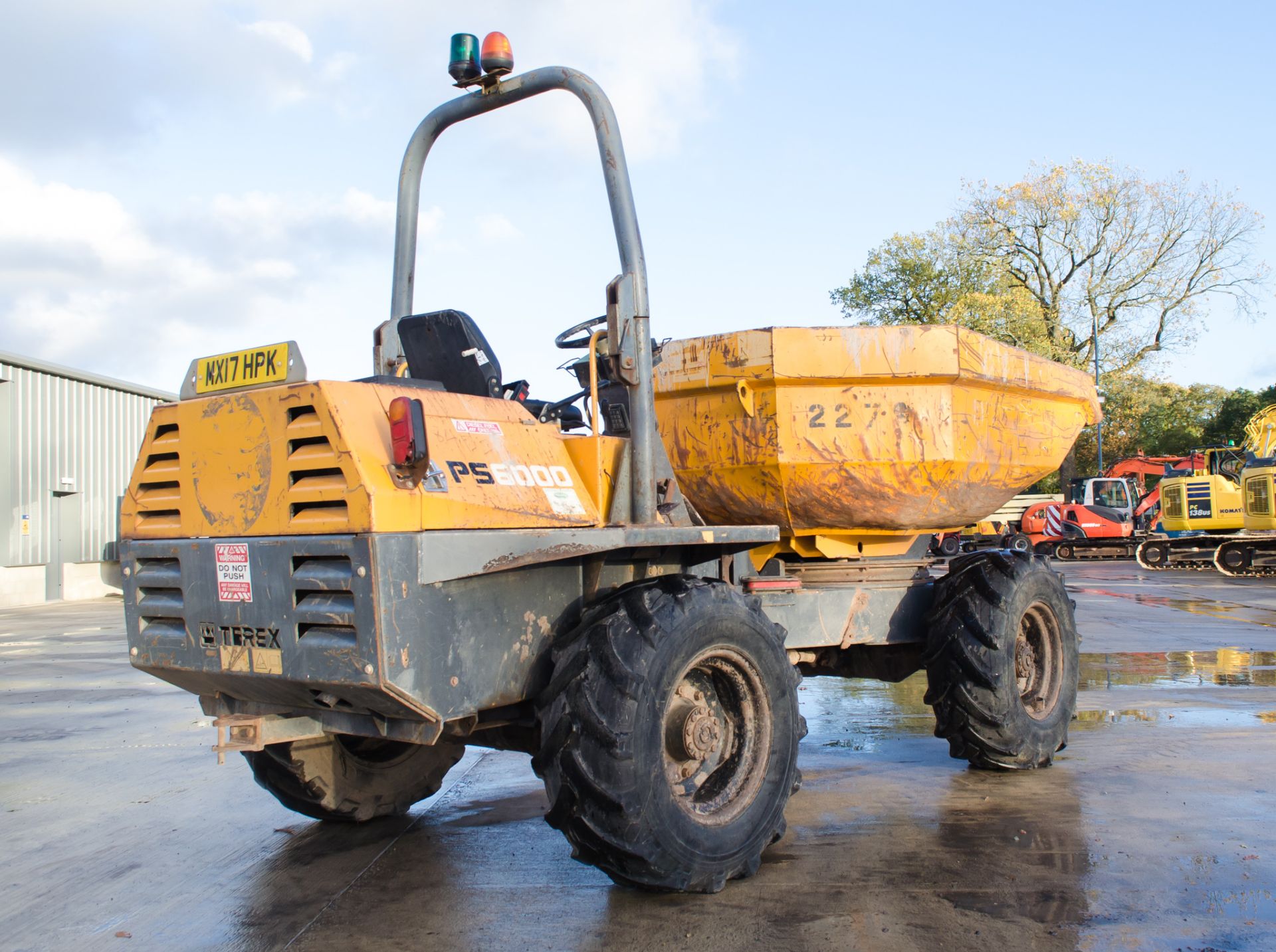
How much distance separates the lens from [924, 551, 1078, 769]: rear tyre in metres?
5.47

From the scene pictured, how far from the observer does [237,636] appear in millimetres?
3635

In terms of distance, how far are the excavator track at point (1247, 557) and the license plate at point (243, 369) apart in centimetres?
2365

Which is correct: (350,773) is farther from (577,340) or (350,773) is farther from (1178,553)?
(1178,553)

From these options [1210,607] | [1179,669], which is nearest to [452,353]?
[1179,669]

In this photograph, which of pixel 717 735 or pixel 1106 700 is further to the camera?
pixel 1106 700

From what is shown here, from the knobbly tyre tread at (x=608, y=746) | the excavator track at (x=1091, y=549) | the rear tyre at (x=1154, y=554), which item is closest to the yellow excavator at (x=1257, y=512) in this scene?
the rear tyre at (x=1154, y=554)

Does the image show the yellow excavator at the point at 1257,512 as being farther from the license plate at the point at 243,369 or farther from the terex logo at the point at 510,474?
the license plate at the point at 243,369

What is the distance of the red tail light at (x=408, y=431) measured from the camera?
326 cm

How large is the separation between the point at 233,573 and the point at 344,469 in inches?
26.3

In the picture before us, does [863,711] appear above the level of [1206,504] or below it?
below

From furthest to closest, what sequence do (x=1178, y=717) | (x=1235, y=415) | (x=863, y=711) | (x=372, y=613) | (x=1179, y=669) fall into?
1. (x=1235, y=415)
2. (x=1179, y=669)
3. (x=863, y=711)
4. (x=1178, y=717)
5. (x=372, y=613)

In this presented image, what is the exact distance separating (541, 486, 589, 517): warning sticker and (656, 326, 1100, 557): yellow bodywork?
63.7 inches

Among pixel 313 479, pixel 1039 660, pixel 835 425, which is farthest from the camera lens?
pixel 1039 660

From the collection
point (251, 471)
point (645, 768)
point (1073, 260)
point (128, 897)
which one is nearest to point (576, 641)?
point (645, 768)
